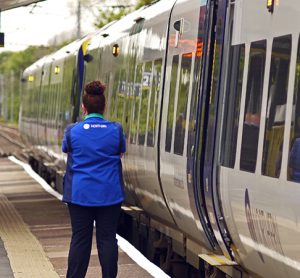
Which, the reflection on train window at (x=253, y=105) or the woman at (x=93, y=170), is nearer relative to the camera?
the reflection on train window at (x=253, y=105)

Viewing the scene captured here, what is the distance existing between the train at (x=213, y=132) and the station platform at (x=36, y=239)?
83cm

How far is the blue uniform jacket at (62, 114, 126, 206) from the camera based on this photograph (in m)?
8.02

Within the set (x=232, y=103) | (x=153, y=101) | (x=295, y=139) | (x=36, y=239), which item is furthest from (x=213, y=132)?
(x=36, y=239)

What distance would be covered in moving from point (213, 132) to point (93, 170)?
1.01m

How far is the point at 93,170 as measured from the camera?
8.03 meters

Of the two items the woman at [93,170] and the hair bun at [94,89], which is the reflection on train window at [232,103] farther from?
the hair bun at [94,89]

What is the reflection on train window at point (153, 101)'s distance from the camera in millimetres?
11102

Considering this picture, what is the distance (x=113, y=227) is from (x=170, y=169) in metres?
1.92

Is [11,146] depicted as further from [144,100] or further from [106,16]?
[144,100]

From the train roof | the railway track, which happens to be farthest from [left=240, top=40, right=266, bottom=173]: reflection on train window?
the railway track

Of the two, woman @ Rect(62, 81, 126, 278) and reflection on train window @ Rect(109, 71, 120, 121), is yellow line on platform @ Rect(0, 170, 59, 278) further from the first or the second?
reflection on train window @ Rect(109, 71, 120, 121)

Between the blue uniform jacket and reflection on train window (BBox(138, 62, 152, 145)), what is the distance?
3.58 meters

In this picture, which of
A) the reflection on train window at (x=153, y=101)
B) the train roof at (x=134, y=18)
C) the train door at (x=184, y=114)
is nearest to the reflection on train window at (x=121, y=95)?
the train roof at (x=134, y=18)

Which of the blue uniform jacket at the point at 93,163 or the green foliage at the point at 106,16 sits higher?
the green foliage at the point at 106,16
